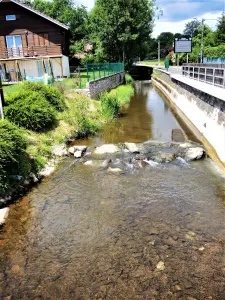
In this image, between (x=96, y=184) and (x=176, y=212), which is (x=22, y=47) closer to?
(x=96, y=184)

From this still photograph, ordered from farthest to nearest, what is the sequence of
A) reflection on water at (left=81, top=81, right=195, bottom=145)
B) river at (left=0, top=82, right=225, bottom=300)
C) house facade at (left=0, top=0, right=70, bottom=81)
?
house facade at (left=0, top=0, right=70, bottom=81) < reflection on water at (left=81, top=81, right=195, bottom=145) < river at (left=0, top=82, right=225, bottom=300)

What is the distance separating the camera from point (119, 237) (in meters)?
6.34

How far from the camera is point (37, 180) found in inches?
366

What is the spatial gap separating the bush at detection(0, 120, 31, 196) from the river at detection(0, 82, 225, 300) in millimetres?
708

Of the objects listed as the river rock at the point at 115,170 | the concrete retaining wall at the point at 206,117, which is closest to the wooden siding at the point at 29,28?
the concrete retaining wall at the point at 206,117

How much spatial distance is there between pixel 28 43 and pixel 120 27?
16463mm

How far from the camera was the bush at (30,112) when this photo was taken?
11797 millimetres

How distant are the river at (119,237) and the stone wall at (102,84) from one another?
36.9ft

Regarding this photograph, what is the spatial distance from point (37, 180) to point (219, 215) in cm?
588

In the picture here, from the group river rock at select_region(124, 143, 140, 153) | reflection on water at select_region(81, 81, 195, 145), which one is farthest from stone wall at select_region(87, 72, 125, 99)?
river rock at select_region(124, 143, 140, 153)

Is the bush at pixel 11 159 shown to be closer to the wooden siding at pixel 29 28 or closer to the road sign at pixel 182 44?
the wooden siding at pixel 29 28

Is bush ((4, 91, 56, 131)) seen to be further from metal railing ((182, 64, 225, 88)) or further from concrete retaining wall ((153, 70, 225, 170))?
metal railing ((182, 64, 225, 88))

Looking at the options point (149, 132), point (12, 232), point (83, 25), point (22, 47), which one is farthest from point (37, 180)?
point (83, 25)

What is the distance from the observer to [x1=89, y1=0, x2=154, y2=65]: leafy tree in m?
39.3
